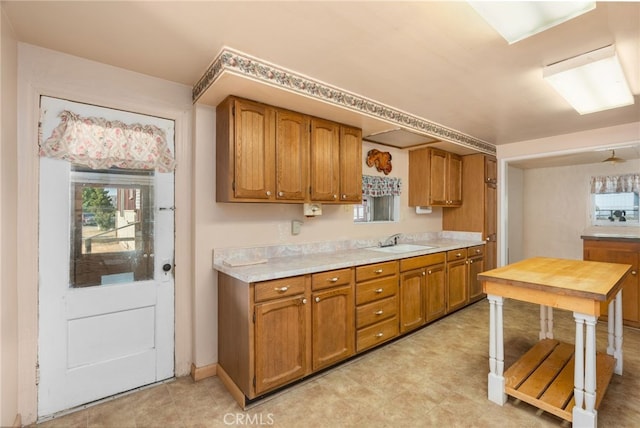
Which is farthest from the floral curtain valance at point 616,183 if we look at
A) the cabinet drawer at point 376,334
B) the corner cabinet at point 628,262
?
the cabinet drawer at point 376,334

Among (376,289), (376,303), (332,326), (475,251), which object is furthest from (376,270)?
(475,251)

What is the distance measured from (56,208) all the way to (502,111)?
151 inches

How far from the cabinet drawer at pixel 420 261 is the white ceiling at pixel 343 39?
5.29 feet

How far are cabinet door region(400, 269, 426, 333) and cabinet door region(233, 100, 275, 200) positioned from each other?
167 centimetres

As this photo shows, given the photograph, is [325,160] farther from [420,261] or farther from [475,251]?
[475,251]

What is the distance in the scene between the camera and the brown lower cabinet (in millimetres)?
1988

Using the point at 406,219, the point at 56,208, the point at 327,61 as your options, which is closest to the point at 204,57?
the point at 327,61

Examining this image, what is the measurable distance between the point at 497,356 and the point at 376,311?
98 cm

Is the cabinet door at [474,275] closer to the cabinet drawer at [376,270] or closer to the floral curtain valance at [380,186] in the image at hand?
the floral curtain valance at [380,186]

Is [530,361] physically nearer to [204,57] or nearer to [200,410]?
[200,410]

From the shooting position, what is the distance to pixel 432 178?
3.96 meters

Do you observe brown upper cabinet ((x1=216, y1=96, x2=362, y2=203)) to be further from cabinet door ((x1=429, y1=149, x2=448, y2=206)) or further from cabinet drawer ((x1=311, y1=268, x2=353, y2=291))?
cabinet door ((x1=429, y1=149, x2=448, y2=206))

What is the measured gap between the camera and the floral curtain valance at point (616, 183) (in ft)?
15.4

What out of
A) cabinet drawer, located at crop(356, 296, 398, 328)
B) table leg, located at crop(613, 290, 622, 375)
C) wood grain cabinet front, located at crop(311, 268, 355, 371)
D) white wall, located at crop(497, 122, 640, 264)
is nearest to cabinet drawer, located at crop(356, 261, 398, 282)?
wood grain cabinet front, located at crop(311, 268, 355, 371)
